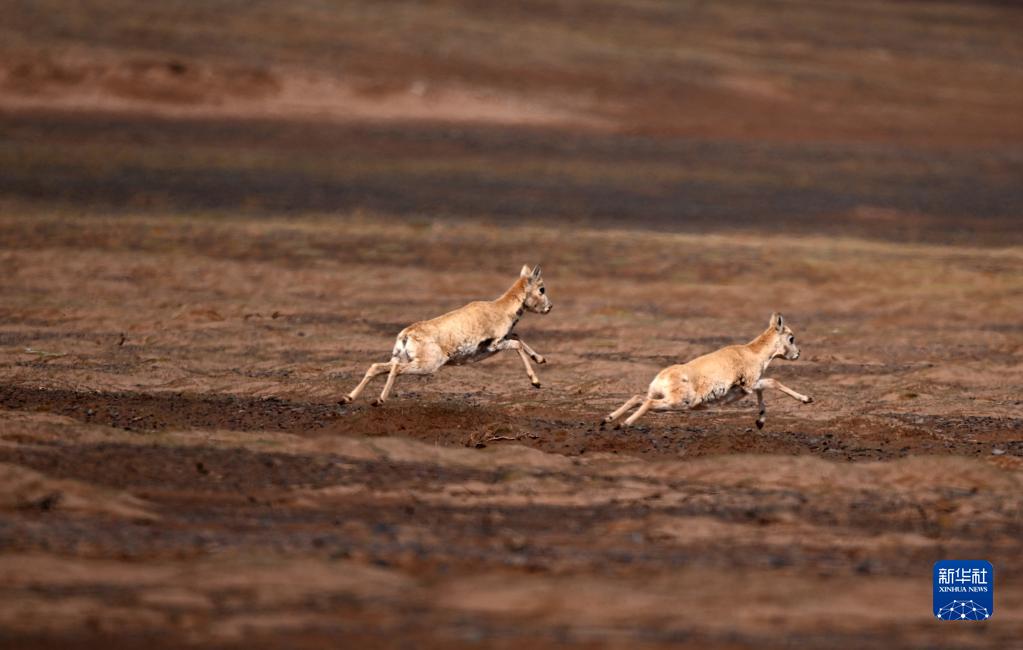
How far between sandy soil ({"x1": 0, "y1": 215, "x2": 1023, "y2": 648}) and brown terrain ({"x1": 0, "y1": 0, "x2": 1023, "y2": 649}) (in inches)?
1.9

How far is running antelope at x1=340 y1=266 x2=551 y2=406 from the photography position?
1497 cm

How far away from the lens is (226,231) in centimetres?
2767


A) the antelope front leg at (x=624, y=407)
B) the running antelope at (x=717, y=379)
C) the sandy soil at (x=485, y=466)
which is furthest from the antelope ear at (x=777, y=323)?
the antelope front leg at (x=624, y=407)

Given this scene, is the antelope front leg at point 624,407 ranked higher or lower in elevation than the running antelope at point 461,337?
lower

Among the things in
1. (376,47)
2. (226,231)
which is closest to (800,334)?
(226,231)

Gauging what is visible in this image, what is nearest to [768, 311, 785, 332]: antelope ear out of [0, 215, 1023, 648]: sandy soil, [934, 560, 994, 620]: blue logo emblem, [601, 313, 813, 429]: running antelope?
[601, 313, 813, 429]: running antelope

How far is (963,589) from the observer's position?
33.4 feet

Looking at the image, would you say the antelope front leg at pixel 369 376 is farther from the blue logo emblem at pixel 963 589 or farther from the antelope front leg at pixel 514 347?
the blue logo emblem at pixel 963 589

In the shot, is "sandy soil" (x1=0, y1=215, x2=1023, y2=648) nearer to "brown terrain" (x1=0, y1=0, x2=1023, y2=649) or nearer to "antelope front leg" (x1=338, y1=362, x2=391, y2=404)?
"brown terrain" (x1=0, y1=0, x2=1023, y2=649)

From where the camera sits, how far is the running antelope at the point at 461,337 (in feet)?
49.1

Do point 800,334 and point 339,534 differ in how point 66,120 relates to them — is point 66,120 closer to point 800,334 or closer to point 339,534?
point 800,334

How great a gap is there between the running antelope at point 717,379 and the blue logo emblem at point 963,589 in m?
3.84

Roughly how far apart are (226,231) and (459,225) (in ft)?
14.8

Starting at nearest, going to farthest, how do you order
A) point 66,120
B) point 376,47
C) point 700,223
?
point 700,223, point 66,120, point 376,47
